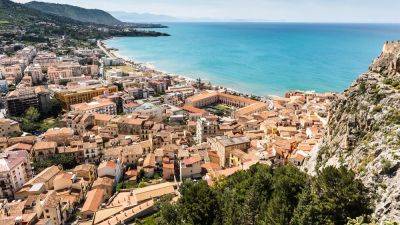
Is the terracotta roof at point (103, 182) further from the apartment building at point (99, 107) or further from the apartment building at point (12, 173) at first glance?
the apartment building at point (99, 107)

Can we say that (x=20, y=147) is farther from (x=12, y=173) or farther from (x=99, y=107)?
(x=99, y=107)

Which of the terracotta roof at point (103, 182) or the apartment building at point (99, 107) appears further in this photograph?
the apartment building at point (99, 107)

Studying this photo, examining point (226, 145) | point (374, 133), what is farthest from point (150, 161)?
point (374, 133)

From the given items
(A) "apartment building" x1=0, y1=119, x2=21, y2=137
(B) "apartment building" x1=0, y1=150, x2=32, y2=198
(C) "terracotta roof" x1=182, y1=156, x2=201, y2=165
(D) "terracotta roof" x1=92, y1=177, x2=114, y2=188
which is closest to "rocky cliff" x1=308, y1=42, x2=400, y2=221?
(C) "terracotta roof" x1=182, y1=156, x2=201, y2=165

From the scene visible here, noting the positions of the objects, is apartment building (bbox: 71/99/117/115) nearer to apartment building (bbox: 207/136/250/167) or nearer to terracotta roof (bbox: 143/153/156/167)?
terracotta roof (bbox: 143/153/156/167)

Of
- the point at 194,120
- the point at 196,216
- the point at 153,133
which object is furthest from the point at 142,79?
the point at 196,216

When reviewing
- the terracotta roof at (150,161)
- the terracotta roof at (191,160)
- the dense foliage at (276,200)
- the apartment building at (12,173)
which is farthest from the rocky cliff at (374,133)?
the apartment building at (12,173)

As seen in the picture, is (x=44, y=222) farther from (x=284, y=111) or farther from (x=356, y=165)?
(x=284, y=111)
